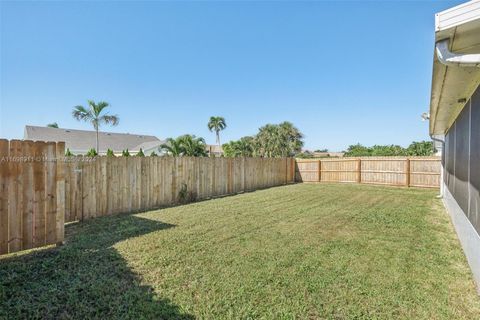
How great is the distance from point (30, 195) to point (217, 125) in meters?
35.2

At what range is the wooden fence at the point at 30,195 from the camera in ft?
12.1

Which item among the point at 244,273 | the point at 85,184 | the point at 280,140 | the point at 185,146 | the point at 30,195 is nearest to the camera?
the point at 244,273

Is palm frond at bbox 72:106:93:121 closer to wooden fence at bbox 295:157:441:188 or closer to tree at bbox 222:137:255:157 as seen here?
tree at bbox 222:137:255:157

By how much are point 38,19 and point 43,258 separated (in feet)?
22.4

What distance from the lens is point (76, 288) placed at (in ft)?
9.17

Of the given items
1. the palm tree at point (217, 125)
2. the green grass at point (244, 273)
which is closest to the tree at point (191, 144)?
the green grass at point (244, 273)

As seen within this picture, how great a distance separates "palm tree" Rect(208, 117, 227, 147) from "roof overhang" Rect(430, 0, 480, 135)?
3401 centimetres

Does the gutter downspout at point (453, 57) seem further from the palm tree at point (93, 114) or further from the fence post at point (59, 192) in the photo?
the palm tree at point (93, 114)

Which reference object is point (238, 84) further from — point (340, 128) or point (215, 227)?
point (215, 227)

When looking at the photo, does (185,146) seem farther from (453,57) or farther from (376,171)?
(453,57)

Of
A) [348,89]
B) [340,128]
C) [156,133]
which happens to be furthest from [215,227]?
[156,133]

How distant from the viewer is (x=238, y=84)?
63.4 feet

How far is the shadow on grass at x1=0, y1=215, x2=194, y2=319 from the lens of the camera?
2.38m

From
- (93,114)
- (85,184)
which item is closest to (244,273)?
(85,184)
